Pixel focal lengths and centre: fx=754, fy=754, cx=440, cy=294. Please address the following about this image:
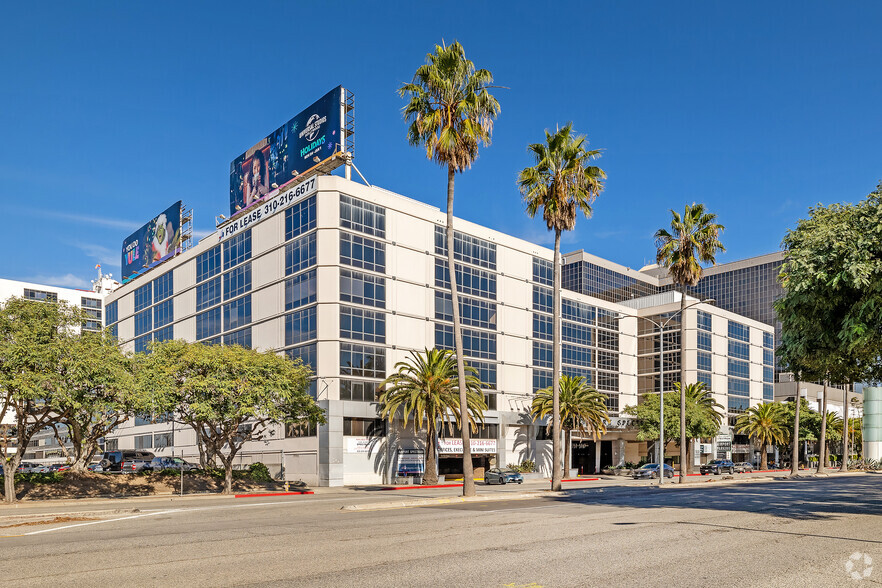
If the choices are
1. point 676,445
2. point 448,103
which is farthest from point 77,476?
point 676,445

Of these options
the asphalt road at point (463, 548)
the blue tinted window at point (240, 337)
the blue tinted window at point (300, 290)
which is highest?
the blue tinted window at point (300, 290)

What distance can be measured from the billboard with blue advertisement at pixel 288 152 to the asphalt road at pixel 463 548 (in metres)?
42.2

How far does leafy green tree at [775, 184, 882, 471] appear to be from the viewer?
20859 mm

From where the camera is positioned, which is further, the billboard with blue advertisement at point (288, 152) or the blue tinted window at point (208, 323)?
the blue tinted window at point (208, 323)

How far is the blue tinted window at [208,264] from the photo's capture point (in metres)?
74.2

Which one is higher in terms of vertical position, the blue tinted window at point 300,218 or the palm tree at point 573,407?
the blue tinted window at point 300,218

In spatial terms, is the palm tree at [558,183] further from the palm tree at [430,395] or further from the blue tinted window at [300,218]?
the blue tinted window at [300,218]

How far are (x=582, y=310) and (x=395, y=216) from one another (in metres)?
32.8

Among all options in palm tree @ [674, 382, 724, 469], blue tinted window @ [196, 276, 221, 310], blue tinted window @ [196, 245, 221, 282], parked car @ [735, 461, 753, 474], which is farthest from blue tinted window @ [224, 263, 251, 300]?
parked car @ [735, 461, 753, 474]

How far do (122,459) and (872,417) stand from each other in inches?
2387

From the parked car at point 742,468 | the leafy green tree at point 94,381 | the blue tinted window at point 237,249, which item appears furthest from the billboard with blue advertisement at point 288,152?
the parked car at point 742,468

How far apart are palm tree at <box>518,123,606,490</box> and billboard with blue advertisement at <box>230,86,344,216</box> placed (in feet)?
85.7

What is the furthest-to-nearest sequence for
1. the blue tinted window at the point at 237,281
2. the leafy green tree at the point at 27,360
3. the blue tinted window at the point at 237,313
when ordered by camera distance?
the blue tinted window at the point at 237,281, the blue tinted window at the point at 237,313, the leafy green tree at the point at 27,360

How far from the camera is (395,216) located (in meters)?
65.0
